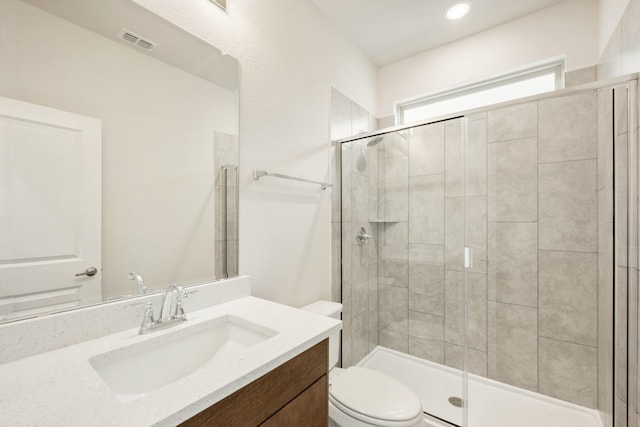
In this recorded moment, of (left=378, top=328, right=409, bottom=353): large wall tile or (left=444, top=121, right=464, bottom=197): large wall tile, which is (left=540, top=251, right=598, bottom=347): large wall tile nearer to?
(left=444, top=121, right=464, bottom=197): large wall tile

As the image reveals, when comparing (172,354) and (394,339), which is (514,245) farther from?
(172,354)

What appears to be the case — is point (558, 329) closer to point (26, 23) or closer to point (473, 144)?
point (473, 144)

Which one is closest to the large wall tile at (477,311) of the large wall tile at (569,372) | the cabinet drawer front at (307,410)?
the large wall tile at (569,372)

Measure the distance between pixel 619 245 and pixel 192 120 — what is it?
2013mm

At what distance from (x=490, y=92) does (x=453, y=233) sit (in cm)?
119

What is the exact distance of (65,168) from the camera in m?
0.81

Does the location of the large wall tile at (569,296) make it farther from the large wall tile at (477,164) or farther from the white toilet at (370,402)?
the white toilet at (370,402)

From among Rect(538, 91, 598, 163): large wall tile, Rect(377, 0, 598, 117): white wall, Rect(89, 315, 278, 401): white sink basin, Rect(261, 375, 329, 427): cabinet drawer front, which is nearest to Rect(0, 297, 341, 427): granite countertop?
Rect(89, 315, 278, 401): white sink basin

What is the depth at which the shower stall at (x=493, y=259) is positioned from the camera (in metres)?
1.58

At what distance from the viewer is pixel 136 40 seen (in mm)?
974

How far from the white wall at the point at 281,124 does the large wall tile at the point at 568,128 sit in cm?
134

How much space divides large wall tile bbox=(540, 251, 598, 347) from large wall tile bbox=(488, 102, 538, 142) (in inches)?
30.6

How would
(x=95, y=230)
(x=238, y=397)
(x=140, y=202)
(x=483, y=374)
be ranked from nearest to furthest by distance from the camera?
1. (x=238, y=397)
2. (x=95, y=230)
3. (x=140, y=202)
4. (x=483, y=374)

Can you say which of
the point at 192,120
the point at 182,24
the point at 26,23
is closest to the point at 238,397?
the point at 192,120
